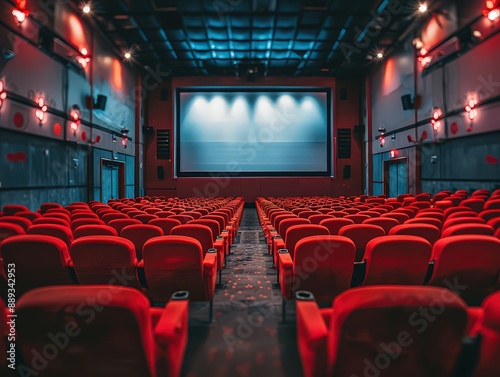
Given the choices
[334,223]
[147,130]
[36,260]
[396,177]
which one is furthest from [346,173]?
[36,260]

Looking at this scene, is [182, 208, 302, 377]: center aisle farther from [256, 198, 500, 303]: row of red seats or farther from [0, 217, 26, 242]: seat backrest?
[0, 217, 26, 242]: seat backrest

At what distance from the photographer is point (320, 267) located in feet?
8.73

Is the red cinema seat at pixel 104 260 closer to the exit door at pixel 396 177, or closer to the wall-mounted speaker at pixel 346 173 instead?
the exit door at pixel 396 177

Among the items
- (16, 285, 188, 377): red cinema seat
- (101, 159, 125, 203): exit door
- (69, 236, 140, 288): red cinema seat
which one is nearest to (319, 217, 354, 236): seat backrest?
(69, 236, 140, 288): red cinema seat

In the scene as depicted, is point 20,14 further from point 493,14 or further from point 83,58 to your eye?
point 493,14

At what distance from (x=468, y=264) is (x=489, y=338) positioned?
133cm

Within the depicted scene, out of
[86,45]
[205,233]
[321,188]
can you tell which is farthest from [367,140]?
[205,233]

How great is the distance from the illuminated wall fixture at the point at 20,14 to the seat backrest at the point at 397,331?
1085cm

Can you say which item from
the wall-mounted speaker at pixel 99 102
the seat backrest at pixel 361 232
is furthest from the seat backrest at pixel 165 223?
the wall-mounted speaker at pixel 99 102

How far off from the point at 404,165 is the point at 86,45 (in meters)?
13.6

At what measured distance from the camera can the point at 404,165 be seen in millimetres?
15914

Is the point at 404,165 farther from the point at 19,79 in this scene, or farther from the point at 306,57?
the point at 19,79

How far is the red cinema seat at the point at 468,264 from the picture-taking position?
7.80ft

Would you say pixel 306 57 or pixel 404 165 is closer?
pixel 404 165
